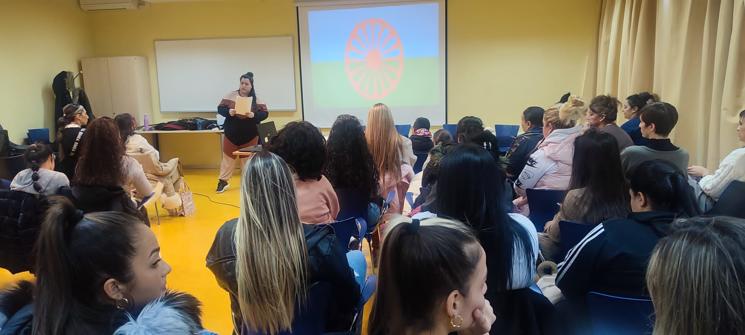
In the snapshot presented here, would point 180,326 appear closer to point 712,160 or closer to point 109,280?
point 109,280

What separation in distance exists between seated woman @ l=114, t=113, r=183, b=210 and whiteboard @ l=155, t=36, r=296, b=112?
2.85 meters

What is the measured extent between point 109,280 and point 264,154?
26.0 inches

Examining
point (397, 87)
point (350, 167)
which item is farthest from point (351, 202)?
point (397, 87)

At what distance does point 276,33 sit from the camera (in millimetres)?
7410

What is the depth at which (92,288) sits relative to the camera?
1.01 meters

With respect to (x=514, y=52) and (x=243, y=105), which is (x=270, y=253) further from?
(x=514, y=52)

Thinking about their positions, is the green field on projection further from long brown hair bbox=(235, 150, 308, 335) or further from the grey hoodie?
long brown hair bbox=(235, 150, 308, 335)

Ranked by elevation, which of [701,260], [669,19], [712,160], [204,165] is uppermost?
[669,19]

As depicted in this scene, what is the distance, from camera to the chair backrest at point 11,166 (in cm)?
566

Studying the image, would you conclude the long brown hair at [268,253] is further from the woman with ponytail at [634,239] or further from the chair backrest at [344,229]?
the woman with ponytail at [634,239]

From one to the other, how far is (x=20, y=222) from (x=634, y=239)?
76.2 inches

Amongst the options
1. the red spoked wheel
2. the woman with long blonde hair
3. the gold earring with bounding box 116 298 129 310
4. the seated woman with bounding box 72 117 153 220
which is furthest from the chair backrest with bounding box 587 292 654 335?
the red spoked wheel

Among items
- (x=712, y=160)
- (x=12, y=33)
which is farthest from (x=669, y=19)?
(x=12, y=33)

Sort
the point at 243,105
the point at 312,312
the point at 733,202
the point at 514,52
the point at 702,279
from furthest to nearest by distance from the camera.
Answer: the point at 514,52
the point at 243,105
the point at 733,202
the point at 312,312
the point at 702,279
